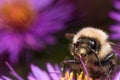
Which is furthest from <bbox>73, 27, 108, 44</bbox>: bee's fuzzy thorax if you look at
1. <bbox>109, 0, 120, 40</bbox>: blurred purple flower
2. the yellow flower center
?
the yellow flower center

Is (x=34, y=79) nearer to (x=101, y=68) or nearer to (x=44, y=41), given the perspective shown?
(x=101, y=68)

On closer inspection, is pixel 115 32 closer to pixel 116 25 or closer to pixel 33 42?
pixel 116 25

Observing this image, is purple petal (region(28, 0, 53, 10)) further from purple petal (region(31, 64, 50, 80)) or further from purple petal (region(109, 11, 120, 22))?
purple petal (region(31, 64, 50, 80))

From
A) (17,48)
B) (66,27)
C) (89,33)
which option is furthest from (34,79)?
(66,27)

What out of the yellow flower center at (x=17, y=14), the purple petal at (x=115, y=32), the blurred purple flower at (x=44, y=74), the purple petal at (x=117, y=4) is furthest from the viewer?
the yellow flower center at (x=17, y=14)

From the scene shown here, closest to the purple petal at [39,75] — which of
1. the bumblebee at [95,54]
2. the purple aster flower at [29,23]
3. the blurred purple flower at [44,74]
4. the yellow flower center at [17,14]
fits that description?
the blurred purple flower at [44,74]

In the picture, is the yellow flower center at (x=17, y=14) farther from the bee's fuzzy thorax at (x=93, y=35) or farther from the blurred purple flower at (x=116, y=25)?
the bee's fuzzy thorax at (x=93, y=35)
